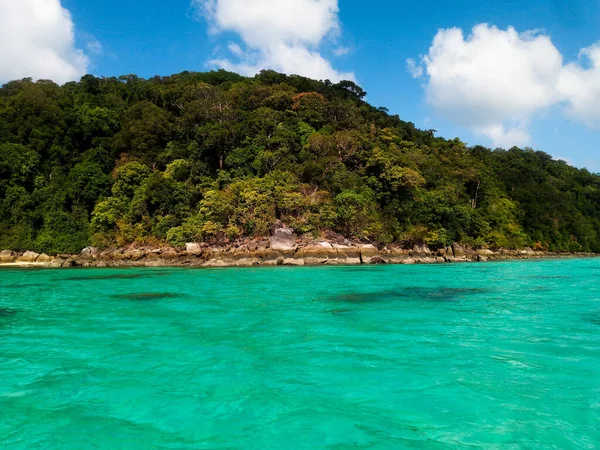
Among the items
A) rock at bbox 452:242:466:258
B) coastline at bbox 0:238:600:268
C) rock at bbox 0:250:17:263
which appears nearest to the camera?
coastline at bbox 0:238:600:268

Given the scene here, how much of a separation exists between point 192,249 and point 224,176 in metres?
8.84

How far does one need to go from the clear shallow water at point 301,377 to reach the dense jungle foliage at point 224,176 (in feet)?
87.4

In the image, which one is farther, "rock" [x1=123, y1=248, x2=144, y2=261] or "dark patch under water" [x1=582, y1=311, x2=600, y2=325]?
"rock" [x1=123, y1=248, x2=144, y2=261]

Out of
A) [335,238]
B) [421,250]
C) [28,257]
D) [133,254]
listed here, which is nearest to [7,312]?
[133,254]

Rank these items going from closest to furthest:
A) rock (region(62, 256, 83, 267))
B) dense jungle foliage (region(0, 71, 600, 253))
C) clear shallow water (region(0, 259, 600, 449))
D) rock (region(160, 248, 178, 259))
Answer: clear shallow water (region(0, 259, 600, 449)), rock (region(62, 256, 83, 267)), rock (region(160, 248, 178, 259)), dense jungle foliage (region(0, 71, 600, 253))

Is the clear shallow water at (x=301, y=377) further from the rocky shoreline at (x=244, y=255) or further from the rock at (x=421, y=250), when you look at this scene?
the rock at (x=421, y=250)

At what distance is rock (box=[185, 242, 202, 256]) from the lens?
119 feet

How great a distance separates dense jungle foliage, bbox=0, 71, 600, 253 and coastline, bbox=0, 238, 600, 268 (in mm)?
1159

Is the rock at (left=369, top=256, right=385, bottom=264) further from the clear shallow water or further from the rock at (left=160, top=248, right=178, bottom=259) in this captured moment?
the clear shallow water

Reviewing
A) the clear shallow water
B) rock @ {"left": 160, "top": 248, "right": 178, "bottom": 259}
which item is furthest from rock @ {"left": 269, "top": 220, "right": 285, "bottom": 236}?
the clear shallow water

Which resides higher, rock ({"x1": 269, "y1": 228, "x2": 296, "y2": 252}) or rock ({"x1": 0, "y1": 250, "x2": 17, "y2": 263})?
rock ({"x1": 269, "y1": 228, "x2": 296, "y2": 252})

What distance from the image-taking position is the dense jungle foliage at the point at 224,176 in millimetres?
38625

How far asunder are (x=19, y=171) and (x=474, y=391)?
4952cm

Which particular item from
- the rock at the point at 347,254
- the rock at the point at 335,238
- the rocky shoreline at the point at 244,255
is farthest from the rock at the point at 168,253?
the rock at the point at 347,254
